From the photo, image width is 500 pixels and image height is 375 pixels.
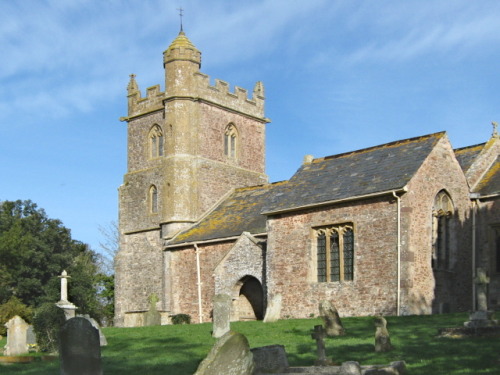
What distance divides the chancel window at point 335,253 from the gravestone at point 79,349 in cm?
1526

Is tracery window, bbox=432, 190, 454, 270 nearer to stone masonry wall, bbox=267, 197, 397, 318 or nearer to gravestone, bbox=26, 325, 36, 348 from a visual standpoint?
stone masonry wall, bbox=267, 197, 397, 318

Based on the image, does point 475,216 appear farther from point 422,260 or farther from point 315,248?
point 315,248

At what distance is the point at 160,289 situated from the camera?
123 feet

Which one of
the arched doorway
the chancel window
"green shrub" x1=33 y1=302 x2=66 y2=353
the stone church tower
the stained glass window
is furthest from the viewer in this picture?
the stone church tower

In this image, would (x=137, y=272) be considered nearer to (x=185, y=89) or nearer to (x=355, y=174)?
(x=185, y=89)

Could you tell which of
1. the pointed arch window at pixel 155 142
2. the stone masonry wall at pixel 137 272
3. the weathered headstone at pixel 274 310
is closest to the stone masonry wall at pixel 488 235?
the weathered headstone at pixel 274 310

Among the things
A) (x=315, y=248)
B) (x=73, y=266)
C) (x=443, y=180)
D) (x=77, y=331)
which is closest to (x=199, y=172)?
(x=315, y=248)

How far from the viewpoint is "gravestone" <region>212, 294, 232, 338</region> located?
69.8 feet

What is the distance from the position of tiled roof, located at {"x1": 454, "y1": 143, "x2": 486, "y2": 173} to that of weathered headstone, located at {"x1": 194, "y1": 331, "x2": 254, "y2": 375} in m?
20.6

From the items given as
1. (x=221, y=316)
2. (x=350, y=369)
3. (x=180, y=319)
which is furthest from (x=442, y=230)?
(x=350, y=369)

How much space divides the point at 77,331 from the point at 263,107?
1253 inches

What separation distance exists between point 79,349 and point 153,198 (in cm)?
2762

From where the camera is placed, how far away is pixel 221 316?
70.5ft

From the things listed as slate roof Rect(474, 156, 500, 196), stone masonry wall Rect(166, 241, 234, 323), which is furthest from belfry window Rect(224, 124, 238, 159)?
slate roof Rect(474, 156, 500, 196)
